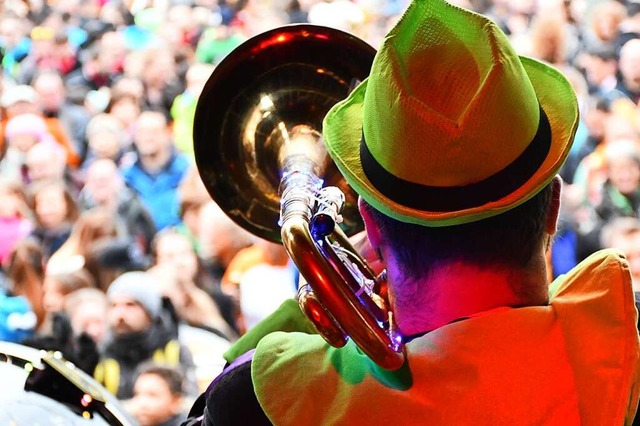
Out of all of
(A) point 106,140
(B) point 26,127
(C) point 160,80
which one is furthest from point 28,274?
(C) point 160,80

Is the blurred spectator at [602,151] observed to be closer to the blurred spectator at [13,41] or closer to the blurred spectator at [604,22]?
the blurred spectator at [604,22]

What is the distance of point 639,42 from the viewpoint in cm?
387

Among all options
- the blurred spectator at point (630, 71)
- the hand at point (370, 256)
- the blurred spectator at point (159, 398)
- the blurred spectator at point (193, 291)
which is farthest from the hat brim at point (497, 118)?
the blurred spectator at point (630, 71)

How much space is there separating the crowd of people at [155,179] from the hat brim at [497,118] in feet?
7.29

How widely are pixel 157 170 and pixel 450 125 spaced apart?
10.8ft

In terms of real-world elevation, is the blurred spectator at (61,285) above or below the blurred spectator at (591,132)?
below

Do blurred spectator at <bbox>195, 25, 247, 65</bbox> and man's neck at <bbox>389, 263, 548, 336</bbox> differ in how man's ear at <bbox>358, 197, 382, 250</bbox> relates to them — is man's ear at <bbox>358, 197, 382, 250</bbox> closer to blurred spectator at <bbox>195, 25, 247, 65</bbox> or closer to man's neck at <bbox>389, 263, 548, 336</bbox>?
man's neck at <bbox>389, 263, 548, 336</bbox>

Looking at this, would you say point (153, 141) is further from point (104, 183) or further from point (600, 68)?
point (600, 68)

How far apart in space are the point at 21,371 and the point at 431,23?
656mm

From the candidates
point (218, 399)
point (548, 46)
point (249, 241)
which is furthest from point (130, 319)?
point (218, 399)

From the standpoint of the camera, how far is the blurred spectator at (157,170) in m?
3.87

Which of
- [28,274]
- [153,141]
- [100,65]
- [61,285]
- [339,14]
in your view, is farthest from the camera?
[100,65]

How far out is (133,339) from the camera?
3.29m

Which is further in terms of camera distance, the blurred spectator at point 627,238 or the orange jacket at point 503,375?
the blurred spectator at point 627,238
